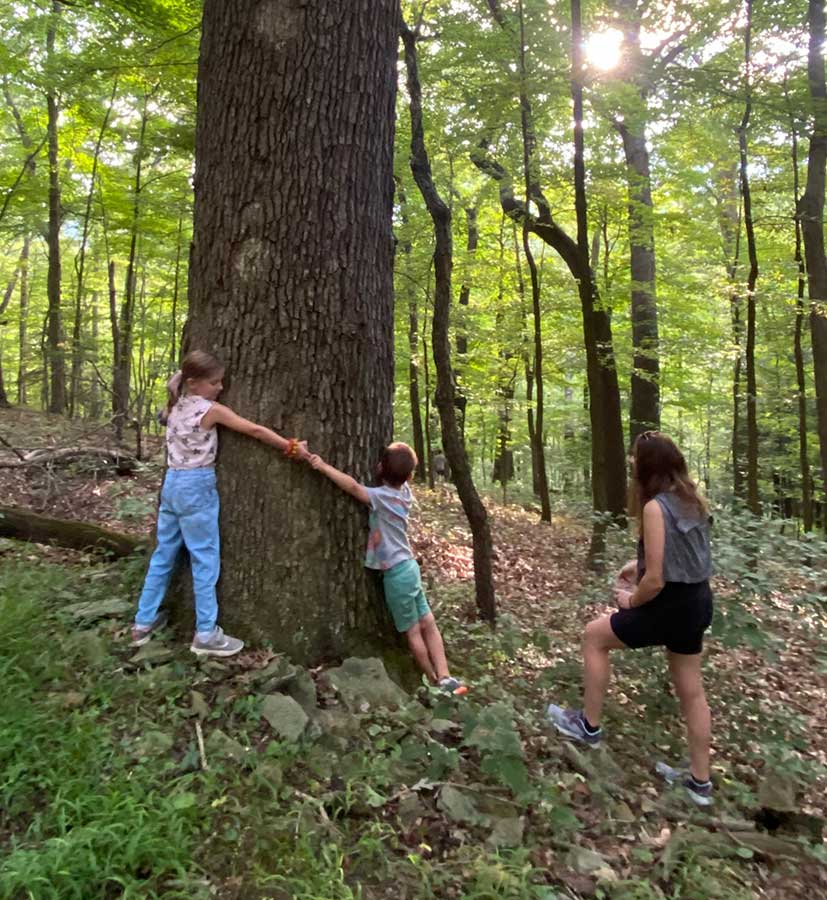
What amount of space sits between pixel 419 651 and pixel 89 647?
5.93 feet

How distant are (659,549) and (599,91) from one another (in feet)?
24.1

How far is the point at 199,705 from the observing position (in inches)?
113

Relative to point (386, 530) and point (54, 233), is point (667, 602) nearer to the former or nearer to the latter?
point (386, 530)

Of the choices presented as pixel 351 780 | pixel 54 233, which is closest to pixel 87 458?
pixel 351 780

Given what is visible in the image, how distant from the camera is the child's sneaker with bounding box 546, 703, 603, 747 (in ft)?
11.4

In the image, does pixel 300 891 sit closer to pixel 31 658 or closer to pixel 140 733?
pixel 140 733

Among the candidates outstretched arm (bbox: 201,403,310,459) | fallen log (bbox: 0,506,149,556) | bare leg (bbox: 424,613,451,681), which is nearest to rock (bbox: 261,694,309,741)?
bare leg (bbox: 424,613,451,681)

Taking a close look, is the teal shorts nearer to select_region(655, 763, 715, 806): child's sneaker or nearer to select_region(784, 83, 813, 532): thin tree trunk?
select_region(655, 763, 715, 806): child's sneaker

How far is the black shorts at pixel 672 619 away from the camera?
11.0 ft

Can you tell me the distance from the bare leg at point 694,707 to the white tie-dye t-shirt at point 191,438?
113 inches

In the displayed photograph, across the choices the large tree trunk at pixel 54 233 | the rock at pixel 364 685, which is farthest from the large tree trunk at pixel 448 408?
the large tree trunk at pixel 54 233

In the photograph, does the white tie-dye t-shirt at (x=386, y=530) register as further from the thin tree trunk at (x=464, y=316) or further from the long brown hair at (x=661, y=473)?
the thin tree trunk at (x=464, y=316)

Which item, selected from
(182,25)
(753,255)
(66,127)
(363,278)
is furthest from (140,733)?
(66,127)

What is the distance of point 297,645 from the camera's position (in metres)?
3.35
